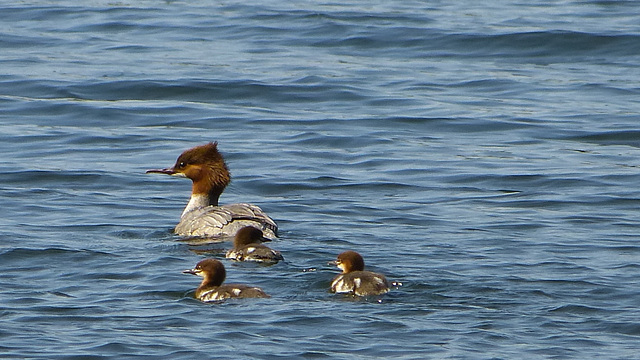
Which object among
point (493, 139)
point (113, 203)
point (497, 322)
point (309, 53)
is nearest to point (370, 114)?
point (493, 139)

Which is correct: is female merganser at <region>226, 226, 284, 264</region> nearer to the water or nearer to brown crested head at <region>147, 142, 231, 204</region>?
the water

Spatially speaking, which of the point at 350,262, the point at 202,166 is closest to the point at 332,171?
the point at 202,166

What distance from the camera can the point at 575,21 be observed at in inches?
864

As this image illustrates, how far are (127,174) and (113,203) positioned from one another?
4.17 ft

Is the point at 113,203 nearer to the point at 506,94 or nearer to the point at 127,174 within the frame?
the point at 127,174

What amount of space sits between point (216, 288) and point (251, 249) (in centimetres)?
115

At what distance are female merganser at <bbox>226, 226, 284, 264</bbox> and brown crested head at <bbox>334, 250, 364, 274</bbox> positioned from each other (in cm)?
66

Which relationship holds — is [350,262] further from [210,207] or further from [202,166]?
[202,166]

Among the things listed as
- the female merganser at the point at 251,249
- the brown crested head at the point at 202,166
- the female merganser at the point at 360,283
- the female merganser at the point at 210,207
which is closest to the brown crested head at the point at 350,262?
the female merganser at the point at 360,283

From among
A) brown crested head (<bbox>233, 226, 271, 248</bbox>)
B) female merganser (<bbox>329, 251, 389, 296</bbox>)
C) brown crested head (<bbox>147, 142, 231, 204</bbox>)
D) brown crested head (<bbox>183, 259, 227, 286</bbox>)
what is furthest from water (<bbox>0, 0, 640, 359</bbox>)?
brown crested head (<bbox>147, 142, 231, 204</bbox>)

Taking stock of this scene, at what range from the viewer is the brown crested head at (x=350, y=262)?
9.05m

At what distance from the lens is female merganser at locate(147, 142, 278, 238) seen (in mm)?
10953

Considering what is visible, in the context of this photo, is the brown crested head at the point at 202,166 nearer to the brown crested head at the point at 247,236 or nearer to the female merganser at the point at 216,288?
the brown crested head at the point at 247,236

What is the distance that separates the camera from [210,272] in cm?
899
